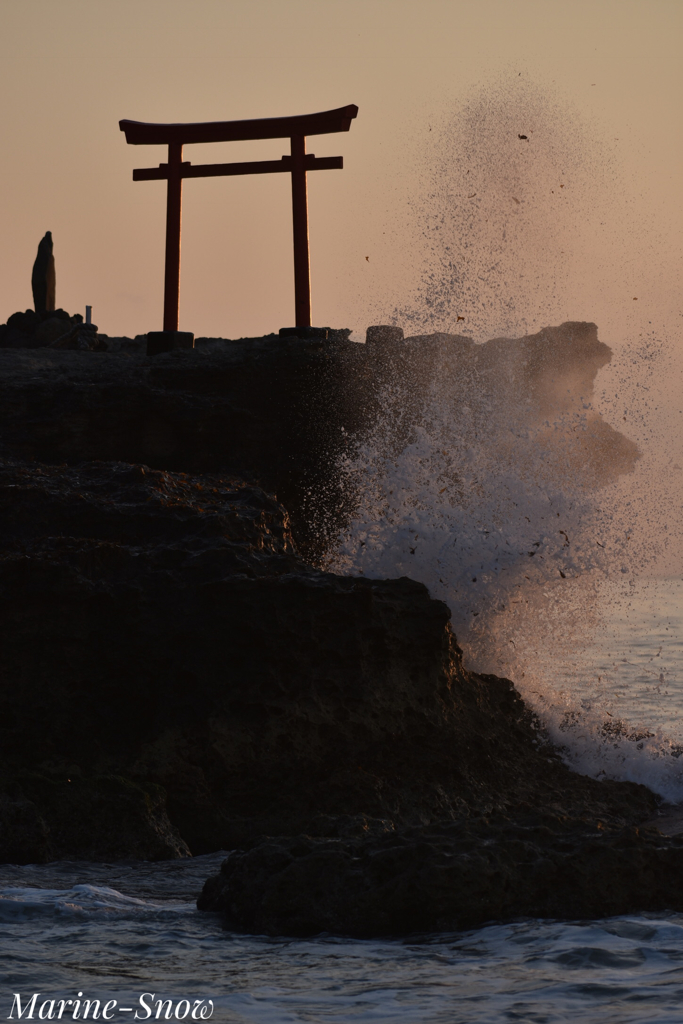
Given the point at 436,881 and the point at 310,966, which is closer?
the point at 310,966

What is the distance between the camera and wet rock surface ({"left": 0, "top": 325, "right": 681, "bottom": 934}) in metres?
2.81

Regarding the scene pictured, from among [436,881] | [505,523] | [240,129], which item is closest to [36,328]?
[240,129]

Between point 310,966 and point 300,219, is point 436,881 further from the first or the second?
point 300,219

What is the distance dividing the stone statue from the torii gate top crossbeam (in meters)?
12.4

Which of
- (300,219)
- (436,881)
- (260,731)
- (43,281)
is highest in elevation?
(43,281)

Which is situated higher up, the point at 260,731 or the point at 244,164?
the point at 244,164

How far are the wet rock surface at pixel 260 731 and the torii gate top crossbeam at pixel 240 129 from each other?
6.13m

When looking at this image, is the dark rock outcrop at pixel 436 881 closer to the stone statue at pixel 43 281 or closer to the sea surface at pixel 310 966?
the sea surface at pixel 310 966

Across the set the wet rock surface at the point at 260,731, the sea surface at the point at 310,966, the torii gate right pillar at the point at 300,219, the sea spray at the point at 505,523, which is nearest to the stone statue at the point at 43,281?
the torii gate right pillar at the point at 300,219

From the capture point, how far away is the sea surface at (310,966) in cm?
217

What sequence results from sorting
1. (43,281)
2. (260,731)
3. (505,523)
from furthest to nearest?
(43,281) → (505,523) → (260,731)

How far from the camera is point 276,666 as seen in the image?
13.7 ft

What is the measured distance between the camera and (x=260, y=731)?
409cm

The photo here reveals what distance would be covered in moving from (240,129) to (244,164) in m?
0.40
